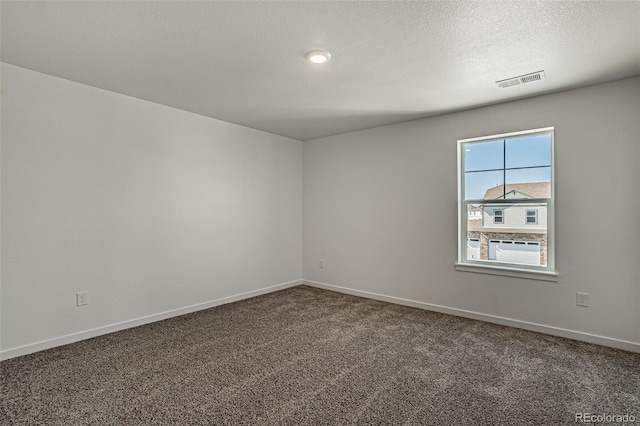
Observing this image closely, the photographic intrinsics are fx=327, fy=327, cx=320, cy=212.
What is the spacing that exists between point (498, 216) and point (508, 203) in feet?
0.58

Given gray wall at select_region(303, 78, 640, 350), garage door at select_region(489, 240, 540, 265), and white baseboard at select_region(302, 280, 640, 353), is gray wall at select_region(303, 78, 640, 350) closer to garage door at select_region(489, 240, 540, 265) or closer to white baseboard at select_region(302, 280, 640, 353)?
white baseboard at select_region(302, 280, 640, 353)

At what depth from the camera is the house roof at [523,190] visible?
132 inches

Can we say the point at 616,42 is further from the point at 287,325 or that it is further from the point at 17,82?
the point at 17,82

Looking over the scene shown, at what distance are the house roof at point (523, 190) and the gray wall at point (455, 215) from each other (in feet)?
0.55

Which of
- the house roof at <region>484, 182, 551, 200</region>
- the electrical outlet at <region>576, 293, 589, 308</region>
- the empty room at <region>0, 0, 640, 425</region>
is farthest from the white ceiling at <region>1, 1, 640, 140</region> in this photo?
the electrical outlet at <region>576, 293, 589, 308</region>

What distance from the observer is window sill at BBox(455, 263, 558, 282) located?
3244 mm

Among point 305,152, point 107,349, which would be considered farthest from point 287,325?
point 305,152

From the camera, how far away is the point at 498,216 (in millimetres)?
3674

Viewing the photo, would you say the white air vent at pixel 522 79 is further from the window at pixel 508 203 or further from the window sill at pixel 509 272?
the window sill at pixel 509 272

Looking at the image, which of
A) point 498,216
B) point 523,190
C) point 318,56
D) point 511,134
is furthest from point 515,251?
point 318,56

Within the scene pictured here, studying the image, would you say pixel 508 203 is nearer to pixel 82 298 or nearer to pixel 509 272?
pixel 509 272

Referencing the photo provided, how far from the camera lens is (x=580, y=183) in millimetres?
3086

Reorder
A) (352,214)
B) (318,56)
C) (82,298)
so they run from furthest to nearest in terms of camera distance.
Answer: (352,214)
(82,298)
(318,56)

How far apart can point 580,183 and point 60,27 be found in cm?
436
